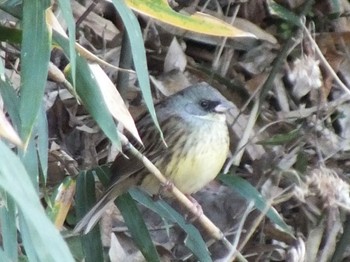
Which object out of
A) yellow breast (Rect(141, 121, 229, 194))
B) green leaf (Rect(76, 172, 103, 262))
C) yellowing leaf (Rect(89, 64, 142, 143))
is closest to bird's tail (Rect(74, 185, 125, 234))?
green leaf (Rect(76, 172, 103, 262))

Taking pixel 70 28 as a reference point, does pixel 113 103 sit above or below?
below

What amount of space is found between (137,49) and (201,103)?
0.95 meters

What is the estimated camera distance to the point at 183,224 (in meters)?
2.15

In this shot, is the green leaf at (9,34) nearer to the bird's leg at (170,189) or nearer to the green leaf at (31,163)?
the green leaf at (31,163)

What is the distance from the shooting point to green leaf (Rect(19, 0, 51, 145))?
56.1 inches

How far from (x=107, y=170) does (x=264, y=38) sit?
0.90 m

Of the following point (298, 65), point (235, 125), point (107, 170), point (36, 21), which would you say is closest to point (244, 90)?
point (235, 125)

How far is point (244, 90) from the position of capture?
287cm

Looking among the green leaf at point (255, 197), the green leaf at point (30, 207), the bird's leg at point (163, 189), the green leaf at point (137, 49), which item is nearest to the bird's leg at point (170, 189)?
the bird's leg at point (163, 189)

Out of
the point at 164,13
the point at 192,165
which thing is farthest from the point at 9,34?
the point at 192,165

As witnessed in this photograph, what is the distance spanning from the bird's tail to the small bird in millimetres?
105

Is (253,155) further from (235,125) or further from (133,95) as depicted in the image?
(133,95)

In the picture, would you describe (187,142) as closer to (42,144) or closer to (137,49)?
(42,144)

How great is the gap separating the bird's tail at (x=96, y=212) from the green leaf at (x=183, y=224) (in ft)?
→ 0.25
